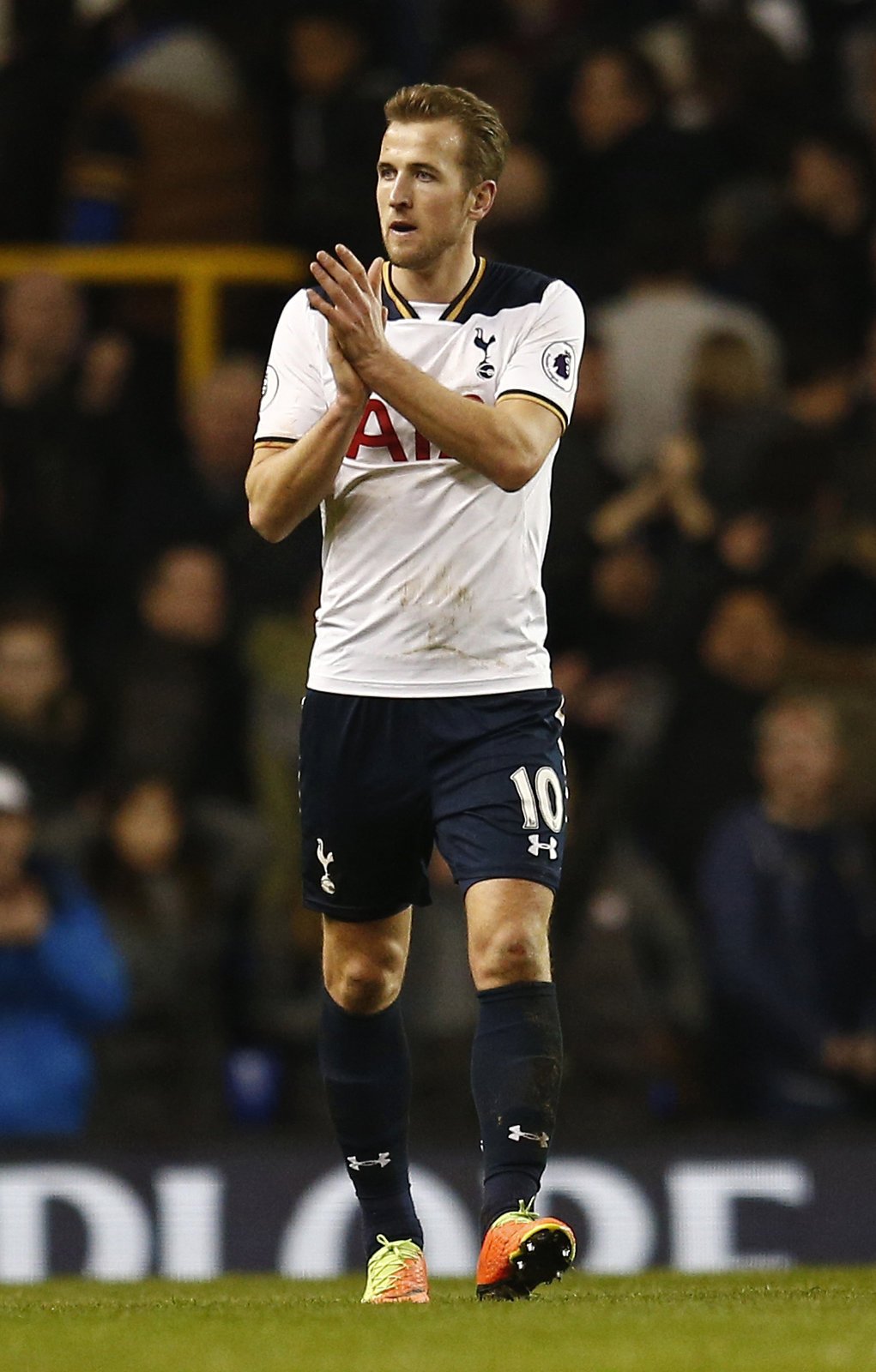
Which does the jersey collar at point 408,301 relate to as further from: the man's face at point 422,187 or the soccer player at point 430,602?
the man's face at point 422,187

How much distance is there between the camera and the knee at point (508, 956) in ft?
17.2

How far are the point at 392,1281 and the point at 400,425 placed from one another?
5.75 feet

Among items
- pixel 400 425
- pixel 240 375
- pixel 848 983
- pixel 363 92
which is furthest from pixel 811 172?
pixel 400 425

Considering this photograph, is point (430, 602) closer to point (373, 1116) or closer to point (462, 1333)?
point (373, 1116)

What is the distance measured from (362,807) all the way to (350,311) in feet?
3.38

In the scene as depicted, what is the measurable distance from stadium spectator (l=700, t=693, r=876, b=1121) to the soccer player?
3470 mm

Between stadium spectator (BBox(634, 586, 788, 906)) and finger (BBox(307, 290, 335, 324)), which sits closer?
finger (BBox(307, 290, 335, 324))

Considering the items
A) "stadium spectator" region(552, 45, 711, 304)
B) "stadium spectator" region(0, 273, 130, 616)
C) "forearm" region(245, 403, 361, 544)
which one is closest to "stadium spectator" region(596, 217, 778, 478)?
"stadium spectator" region(552, 45, 711, 304)

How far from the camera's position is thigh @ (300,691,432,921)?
553cm

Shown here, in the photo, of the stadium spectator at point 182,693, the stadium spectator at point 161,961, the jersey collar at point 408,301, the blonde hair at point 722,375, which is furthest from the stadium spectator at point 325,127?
the jersey collar at point 408,301

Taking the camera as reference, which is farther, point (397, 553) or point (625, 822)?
point (625, 822)

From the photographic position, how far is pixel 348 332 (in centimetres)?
518

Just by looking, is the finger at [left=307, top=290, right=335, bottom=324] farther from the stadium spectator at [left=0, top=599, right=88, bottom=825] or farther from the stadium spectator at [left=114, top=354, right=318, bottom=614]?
the stadium spectator at [left=114, top=354, right=318, bottom=614]

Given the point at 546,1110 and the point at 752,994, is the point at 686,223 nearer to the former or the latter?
the point at 752,994
